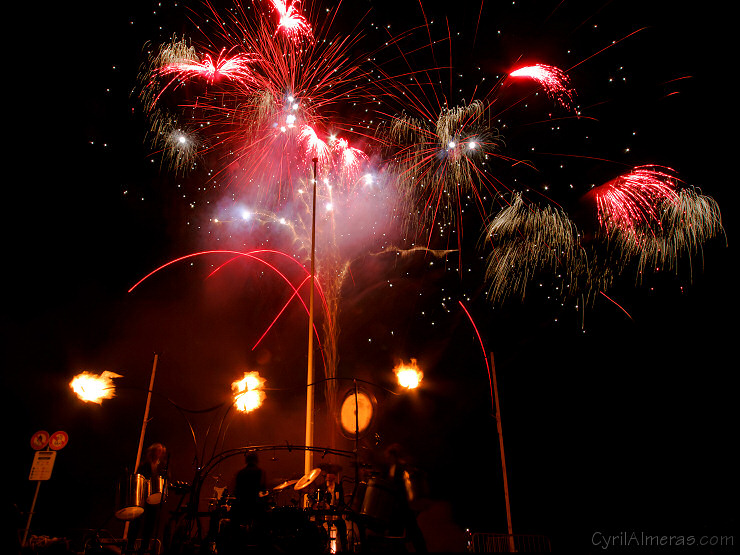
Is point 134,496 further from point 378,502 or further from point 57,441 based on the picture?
point 57,441

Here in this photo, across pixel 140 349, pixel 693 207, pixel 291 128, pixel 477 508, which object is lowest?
pixel 477 508

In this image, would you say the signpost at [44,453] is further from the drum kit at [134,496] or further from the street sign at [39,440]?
the drum kit at [134,496]

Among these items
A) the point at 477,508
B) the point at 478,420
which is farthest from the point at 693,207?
the point at 477,508

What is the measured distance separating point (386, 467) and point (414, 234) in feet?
42.1

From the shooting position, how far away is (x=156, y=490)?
31.6 feet

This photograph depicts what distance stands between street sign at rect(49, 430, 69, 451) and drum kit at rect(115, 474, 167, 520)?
5576 millimetres

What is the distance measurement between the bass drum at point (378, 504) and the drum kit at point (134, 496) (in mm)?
4235

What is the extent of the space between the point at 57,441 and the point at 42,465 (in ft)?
2.15

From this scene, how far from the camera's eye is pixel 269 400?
20.9 m

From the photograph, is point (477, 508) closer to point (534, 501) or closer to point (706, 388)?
point (534, 501)

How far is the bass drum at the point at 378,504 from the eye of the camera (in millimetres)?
7617

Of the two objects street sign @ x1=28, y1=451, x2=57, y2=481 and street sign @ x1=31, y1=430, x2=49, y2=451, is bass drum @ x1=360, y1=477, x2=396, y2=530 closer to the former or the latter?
street sign @ x1=28, y1=451, x2=57, y2=481

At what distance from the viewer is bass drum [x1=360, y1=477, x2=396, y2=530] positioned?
7617 mm

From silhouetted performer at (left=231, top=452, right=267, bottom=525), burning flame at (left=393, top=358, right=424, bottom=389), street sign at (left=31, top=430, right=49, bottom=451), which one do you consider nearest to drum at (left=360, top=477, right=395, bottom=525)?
silhouetted performer at (left=231, top=452, right=267, bottom=525)
